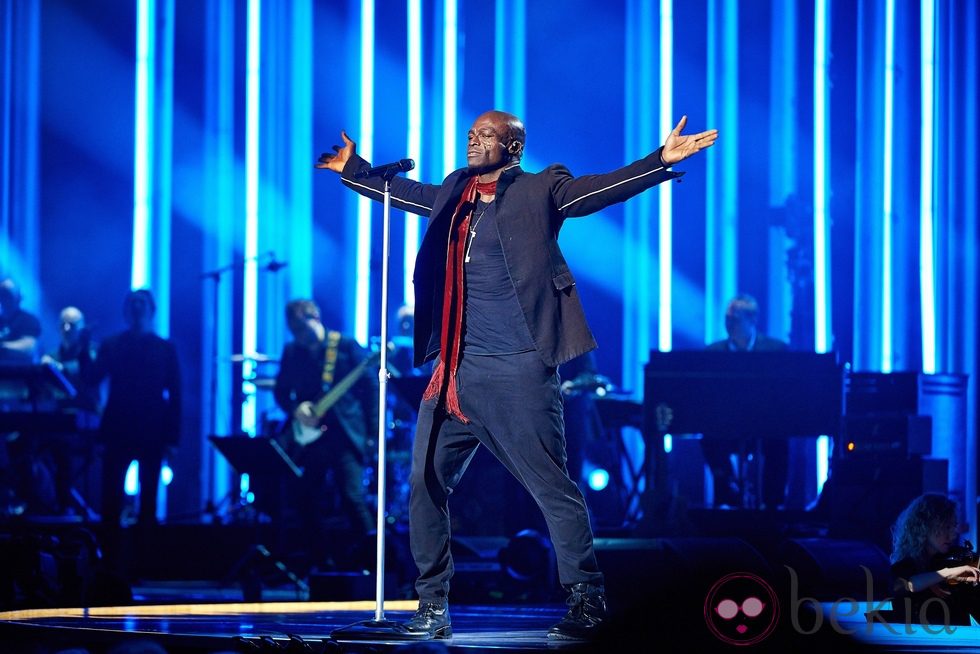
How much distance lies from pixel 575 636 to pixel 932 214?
818 centimetres

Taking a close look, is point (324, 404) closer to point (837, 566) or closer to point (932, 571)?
point (837, 566)

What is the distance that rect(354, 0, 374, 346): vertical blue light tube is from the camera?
43.4 ft

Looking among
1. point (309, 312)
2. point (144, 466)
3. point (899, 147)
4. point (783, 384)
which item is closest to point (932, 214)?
point (899, 147)

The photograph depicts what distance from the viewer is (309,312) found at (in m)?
9.40

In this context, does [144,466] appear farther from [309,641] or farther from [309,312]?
[309,641]

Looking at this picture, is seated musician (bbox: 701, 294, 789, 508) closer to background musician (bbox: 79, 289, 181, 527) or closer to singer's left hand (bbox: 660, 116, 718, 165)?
background musician (bbox: 79, 289, 181, 527)

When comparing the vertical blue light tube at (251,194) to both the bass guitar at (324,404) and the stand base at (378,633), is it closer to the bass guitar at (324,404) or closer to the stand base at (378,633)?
the bass guitar at (324,404)

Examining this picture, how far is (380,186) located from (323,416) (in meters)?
4.29

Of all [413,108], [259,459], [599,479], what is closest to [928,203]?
[599,479]

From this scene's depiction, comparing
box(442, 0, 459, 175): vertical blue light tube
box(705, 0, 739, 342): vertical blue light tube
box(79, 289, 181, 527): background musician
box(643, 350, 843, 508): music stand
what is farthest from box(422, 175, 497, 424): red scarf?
box(442, 0, 459, 175): vertical blue light tube

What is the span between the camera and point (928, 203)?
37.9 feet

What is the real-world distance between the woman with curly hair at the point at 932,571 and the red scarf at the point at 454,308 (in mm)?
1671

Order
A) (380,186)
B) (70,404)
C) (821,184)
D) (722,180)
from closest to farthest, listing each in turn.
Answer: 1. (380,186)
2. (70,404)
3. (821,184)
4. (722,180)

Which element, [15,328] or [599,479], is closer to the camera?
[599,479]
